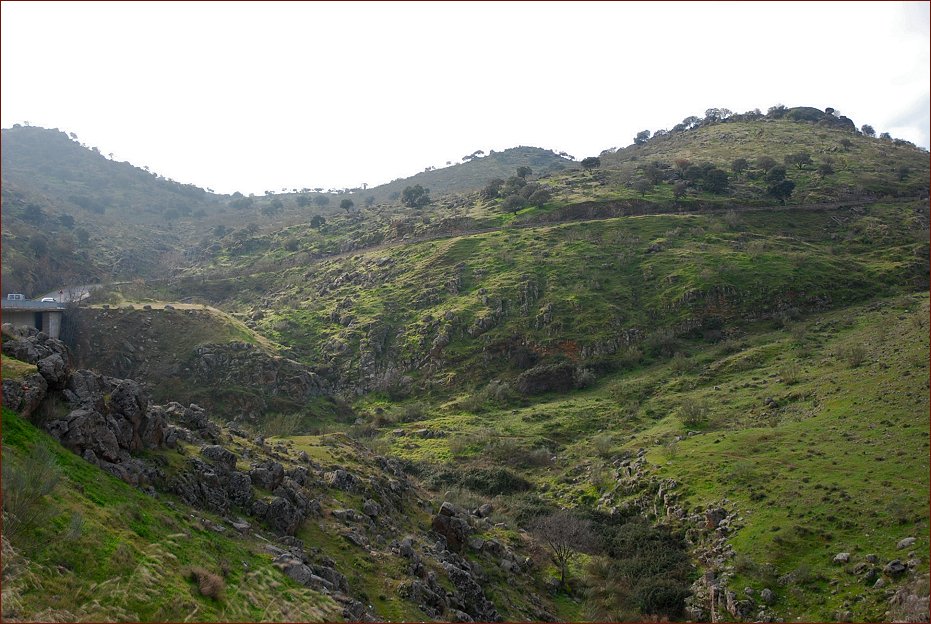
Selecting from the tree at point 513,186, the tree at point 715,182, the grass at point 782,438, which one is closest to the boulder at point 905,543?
the grass at point 782,438

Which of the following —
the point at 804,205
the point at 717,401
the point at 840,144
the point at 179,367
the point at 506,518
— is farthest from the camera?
the point at 840,144

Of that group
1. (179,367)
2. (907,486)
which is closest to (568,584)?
(907,486)

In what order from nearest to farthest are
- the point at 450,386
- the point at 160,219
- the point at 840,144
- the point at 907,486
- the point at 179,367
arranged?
the point at 907,486
the point at 179,367
the point at 450,386
the point at 840,144
the point at 160,219

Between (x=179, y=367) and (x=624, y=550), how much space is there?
47.5 metres

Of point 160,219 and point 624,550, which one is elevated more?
point 160,219

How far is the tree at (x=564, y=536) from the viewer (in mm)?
32812

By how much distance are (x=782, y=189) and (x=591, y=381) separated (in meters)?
62.1

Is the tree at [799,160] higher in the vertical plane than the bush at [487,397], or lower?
higher

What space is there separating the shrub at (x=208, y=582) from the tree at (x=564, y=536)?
20.5m

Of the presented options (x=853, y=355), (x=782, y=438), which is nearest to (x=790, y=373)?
(x=853, y=355)

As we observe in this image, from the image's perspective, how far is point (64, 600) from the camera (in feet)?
41.3

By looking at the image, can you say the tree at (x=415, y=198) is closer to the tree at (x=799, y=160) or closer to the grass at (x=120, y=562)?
the tree at (x=799, y=160)

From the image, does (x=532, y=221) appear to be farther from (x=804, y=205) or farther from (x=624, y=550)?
(x=624, y=550)

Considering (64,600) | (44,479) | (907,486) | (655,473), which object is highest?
(44,479)
